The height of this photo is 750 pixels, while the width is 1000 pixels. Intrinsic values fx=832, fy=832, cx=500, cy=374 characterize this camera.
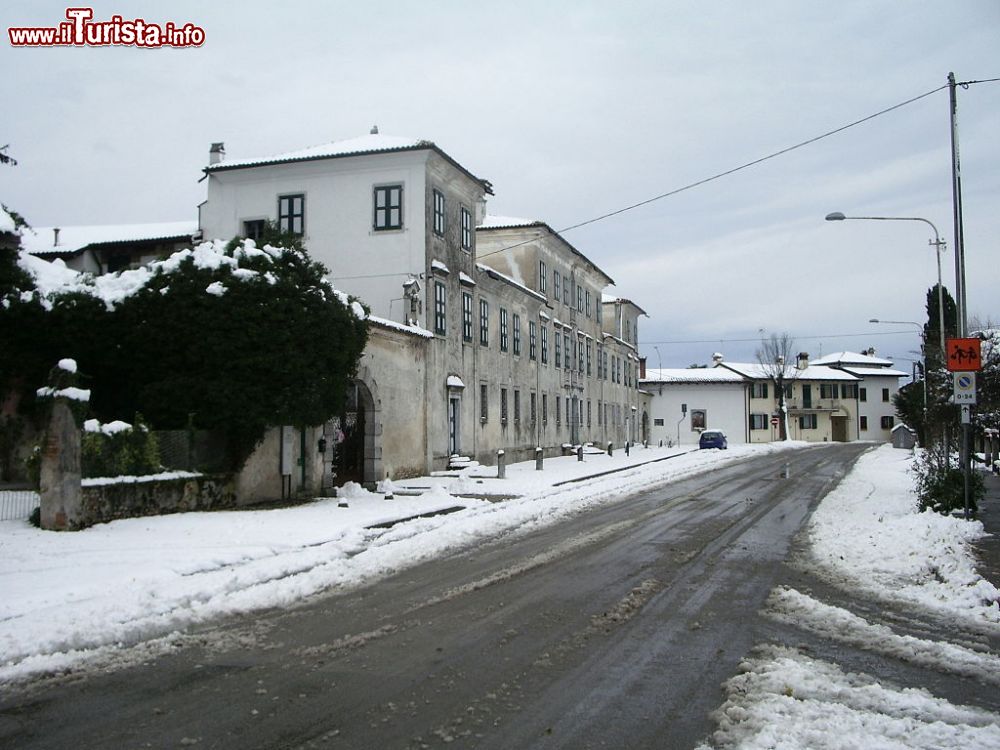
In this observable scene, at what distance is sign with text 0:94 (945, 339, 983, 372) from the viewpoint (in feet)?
48.4

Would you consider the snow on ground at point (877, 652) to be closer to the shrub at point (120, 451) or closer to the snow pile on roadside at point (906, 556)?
the snow pile on roadside at point (906, 556)

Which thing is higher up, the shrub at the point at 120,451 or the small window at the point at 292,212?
the small window at the point at 292,212

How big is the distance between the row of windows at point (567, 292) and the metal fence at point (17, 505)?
1229 inches

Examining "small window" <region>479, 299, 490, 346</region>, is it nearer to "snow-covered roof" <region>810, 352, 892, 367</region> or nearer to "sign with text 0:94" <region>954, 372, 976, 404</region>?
"sign with text 0:94" <region>954, 372, 976, 404</region>

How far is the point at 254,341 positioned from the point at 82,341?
4.32 meters

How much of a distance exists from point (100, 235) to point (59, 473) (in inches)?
936

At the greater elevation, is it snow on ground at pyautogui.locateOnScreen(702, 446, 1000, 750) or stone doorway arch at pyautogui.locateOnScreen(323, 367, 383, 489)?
stone doorway arch at pyautogui.locateOnScreen(323, 367, 383, 489)

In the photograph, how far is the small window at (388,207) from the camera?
28.6m

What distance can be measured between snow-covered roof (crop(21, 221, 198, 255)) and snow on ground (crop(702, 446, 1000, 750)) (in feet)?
91.0

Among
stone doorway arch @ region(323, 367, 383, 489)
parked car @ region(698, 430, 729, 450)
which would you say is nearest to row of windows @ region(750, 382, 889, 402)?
parked car @ region(698, 430, 729, 450)

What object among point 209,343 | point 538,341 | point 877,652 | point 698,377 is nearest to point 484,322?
point 538,341

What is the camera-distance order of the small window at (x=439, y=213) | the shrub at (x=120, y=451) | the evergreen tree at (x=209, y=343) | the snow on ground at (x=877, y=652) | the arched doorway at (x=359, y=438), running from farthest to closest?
the small window at (x=439, y=213)
the arched doorway at (x=359, y=438)
the evergreen tree at (x=209, y=343)
the shrub at (x=120, y=451)
the snow on ground at (x=877, y=652)

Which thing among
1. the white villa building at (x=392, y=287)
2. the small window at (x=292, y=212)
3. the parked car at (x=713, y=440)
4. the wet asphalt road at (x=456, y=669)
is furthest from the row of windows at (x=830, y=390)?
the wet asphalt road at (x=456, y=669)

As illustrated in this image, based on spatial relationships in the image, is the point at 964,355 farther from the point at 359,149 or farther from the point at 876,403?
the point at 876,403
